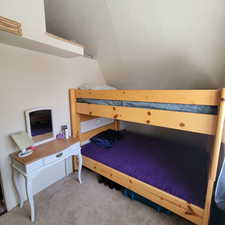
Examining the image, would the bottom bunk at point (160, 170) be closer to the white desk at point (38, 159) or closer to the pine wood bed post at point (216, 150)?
the pine wood bed post at point (216, 150)

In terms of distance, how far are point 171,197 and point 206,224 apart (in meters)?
0.34

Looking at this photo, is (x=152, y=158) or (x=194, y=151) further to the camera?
(x=194, y=151)

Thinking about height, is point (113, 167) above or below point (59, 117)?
below

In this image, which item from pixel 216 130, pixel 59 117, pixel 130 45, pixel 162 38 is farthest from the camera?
pixel 59 117

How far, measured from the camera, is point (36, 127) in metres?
1.81

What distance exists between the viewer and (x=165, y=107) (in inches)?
52.3

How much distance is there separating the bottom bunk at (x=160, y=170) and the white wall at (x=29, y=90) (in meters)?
0.75

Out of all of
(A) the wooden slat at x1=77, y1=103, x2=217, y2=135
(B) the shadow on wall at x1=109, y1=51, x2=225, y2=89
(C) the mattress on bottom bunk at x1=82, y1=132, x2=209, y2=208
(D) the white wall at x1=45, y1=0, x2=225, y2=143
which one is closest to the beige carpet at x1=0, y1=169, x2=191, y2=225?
(C) the mattress on bottom bunk at x1=82, y1=132, x2=209, y2=208

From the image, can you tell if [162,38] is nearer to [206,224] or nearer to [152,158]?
[152,158]

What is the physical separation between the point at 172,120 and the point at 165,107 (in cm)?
14

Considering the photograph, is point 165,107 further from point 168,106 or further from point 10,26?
point 10,26

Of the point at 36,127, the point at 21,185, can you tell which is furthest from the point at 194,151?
the point at 21,185

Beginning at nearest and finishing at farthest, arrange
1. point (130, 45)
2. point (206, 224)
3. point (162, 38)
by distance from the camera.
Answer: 1. point (206, 224)
2. point (162, 38)
3. point (130, 45)

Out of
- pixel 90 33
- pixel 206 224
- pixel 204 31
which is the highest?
pixel 90 33
